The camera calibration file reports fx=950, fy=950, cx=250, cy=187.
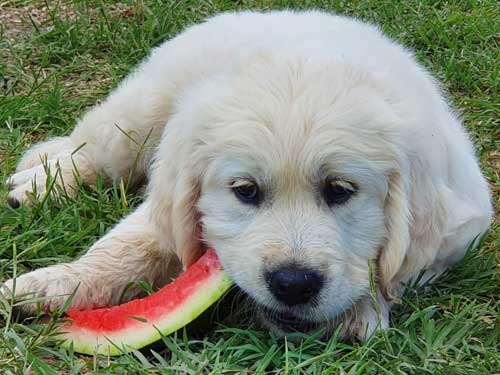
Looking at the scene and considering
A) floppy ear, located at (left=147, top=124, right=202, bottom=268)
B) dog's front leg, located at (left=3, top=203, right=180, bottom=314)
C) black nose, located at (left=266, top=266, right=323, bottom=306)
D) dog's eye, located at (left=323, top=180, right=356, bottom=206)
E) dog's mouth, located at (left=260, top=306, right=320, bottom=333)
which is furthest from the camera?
dog's front leg, located at (left=3, top=203, right=180, bottom=314)

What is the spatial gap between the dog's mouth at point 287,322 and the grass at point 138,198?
0.20 ft

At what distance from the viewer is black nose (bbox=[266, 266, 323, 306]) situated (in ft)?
11.0

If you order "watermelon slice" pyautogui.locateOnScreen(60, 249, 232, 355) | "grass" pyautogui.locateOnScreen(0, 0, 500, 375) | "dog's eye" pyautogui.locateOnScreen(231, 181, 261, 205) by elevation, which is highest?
"dog's eye" pyautogui.locateOnScreen(231, 181, 261, 205)

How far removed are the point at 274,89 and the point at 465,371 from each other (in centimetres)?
125

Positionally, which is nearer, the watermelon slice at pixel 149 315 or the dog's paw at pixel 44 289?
the watermelon slice at pixel 149 315

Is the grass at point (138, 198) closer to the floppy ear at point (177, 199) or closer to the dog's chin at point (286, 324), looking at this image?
the dog's chin at point (286, 324)

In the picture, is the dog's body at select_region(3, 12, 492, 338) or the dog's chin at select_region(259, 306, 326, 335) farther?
the dog's chin at select_region(259, 306, 326, 335)

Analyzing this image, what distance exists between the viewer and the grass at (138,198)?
11.5 feet

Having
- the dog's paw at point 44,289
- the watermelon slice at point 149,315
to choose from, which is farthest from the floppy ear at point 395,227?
the dog's paw at point 44,289

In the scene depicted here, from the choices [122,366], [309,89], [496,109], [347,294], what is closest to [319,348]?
[347,294]

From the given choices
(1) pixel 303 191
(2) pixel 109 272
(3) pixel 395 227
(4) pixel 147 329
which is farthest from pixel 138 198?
(3) pixel 395 227

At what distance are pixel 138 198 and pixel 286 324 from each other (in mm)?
1594

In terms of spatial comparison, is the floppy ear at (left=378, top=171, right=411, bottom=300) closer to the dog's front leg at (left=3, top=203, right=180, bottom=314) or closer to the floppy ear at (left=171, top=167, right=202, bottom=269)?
the floppy ear at (left=171, top=167, right=202, bottom=269)

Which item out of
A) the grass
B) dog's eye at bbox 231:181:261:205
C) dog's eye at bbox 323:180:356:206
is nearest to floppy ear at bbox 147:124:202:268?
dog's eye at bbox 231:181:261:205
